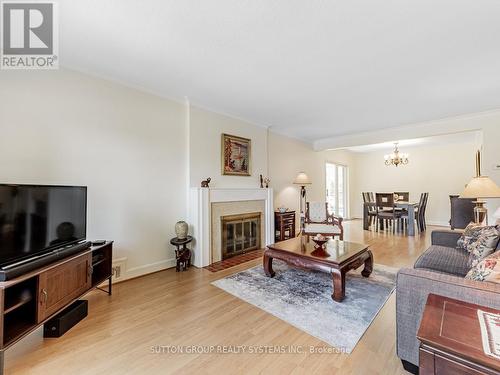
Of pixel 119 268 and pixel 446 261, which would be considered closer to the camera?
pixel 446 261

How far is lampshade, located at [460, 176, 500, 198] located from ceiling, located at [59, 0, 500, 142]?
4.13ft

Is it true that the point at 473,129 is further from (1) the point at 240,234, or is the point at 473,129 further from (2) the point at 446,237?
(1) the point at 240,234

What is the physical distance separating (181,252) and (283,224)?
2.46 meters

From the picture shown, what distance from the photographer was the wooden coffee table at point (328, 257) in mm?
2271

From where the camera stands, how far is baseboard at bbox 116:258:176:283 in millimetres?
2854

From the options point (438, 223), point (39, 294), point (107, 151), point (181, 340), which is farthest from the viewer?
point (438, 223)

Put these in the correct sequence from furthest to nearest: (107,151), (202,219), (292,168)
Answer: (292,168) < (202,219) < (107,151)

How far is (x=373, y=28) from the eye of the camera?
6.08 feet

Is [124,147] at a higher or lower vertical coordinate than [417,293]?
higher

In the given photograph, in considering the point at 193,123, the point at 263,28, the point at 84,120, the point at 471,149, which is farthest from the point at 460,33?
the point at 471,149

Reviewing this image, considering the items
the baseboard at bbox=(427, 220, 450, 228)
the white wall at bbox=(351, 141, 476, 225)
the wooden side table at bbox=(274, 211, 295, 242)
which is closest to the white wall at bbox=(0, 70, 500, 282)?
the wooden side table at bbox=(274, 211, 295, 242)

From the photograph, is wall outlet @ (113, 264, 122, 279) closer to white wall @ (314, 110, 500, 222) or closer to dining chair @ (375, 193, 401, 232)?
white wall @ (314, 110, 500, 222)

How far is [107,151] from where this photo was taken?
2693 millimetres

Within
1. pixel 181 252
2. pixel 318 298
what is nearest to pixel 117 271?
pixel 181 252
